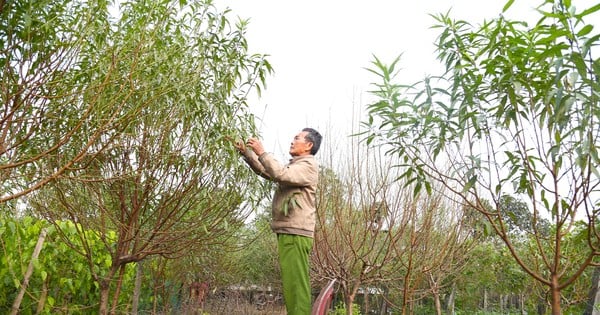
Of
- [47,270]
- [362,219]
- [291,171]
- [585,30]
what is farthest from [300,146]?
[362,219]

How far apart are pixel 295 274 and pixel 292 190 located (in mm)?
506

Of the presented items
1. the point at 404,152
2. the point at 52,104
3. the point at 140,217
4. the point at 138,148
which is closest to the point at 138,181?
the point at 138,148

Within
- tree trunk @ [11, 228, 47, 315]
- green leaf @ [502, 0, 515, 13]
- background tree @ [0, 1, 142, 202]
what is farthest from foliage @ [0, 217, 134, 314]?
green leaf @ [502, 0, 515, 13]

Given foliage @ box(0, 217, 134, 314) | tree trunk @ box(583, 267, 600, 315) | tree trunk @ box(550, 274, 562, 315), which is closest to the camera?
tree trunk @ box(550, 274, 562, 315)

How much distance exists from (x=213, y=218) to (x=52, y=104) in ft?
5.07

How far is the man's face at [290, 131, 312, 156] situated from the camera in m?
3.55

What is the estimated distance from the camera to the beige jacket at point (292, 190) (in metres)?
3.19

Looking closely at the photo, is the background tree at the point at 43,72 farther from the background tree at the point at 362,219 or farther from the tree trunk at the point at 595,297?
the tree trunk at the point at 595,297

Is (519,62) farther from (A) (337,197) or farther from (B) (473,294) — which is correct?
(B) (473,294)

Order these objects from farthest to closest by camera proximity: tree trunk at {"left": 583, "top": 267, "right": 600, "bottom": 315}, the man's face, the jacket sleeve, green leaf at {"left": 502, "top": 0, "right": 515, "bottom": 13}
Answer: tree trunk at {"left": 583, "top": 267, "right": 600, "bottom": 315} < the man's face < the jacket sleeve < green leaf at {"left": 502, "top": 0, "right": 515, "bottom": 13}

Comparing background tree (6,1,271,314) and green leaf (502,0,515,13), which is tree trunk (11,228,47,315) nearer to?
background tree (6,1,271,314)

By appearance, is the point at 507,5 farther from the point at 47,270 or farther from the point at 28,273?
the point at 47,270

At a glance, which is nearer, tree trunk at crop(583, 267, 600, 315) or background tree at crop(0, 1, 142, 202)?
background tree at crop(0, 1, 142, 202)

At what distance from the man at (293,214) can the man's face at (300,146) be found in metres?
0.05
